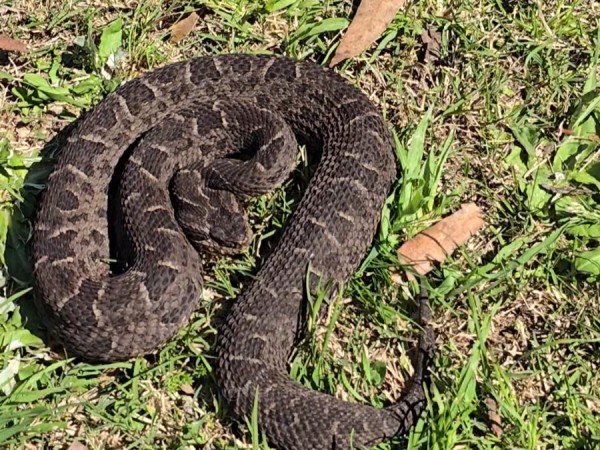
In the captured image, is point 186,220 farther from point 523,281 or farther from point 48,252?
point 523,281

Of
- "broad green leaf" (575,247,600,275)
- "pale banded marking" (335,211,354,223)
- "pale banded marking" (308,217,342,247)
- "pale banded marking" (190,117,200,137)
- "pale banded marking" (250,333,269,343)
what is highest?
"pale banded marking" (190,117,200,137)

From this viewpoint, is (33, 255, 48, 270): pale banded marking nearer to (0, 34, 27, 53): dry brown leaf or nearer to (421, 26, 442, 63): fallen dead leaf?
(0, 34, 27, 53): dry brown leaf

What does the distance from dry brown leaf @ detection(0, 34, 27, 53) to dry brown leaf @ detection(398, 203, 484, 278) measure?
3.74m

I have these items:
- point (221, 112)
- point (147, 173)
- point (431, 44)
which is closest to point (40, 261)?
point (147, 173)

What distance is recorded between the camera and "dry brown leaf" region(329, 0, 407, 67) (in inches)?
285

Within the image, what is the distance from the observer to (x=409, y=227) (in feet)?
20.8

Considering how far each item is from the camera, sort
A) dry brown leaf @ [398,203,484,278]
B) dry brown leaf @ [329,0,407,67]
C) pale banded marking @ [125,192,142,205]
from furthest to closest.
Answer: dry brown leaf @ [329,0,407,67] → pale banded marking @ [125,192,142,205] → dry brown leaf @ [398,203,484,278]

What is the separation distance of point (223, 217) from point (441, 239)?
5.32 ft

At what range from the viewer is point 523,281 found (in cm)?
615

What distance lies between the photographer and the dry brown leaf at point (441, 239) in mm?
6227

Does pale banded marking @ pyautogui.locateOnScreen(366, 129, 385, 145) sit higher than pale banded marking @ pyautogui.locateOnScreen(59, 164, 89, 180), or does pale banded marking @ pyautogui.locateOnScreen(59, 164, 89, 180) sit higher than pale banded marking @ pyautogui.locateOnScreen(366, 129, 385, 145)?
pale banded marking @ pyautogui.locateOnScreen(366, 129, 385, 145)

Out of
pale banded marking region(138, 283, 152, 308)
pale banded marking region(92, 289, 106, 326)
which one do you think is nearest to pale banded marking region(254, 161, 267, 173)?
pale banded marking region(138, 283, 152, 308)

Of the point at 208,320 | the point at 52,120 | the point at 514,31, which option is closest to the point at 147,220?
the point at 208,320

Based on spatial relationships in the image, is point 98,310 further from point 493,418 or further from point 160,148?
point 493,418
